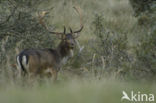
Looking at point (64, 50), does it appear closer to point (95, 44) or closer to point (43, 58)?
point (43, 58)

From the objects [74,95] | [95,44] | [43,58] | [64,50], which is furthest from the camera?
[95,44]

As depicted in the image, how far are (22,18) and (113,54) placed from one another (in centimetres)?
264

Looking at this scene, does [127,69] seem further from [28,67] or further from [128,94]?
[128,94]

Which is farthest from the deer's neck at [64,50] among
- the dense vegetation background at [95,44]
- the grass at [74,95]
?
the grass at [74,95]

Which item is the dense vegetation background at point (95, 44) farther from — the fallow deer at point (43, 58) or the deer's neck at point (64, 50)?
the deer's neck at point (64, 50)

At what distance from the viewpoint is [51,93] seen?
6590 millimetres

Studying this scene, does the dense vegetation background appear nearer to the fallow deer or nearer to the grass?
Result: the fallow deer

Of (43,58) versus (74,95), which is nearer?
(74,95)

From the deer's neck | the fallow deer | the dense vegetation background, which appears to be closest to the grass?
the dense vegetation background

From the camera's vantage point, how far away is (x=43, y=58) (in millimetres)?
10484

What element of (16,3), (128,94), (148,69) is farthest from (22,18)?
(128,94)

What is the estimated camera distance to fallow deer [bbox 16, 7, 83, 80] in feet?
32.4

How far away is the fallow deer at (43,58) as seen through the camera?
9867 mm

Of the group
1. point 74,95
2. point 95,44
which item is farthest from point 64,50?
point 74,95
